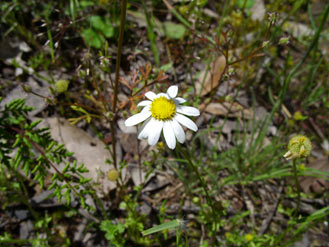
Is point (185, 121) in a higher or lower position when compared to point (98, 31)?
lower

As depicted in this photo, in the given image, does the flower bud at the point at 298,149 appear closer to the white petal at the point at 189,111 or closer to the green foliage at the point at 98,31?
the white petal at the point at 189,111

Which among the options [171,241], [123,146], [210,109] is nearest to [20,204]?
[123,146]

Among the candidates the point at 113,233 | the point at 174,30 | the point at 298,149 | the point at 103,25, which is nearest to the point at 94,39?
the point at 103,25

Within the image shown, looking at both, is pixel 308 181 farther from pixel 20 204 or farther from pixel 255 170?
pixel 20 204

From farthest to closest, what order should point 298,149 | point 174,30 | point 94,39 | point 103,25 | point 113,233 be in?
point 174,30
point 103,25
point 94,39
point 113,233
point 298,149

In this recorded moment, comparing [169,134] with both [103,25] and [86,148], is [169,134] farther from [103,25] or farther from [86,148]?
[103,25]

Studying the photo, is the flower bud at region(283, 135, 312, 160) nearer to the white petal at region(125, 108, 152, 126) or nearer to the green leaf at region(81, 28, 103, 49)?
the white petal at region(125, 108, 152, 126)

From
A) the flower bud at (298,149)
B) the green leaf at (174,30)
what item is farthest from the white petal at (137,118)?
the green leaf at (174,30)
